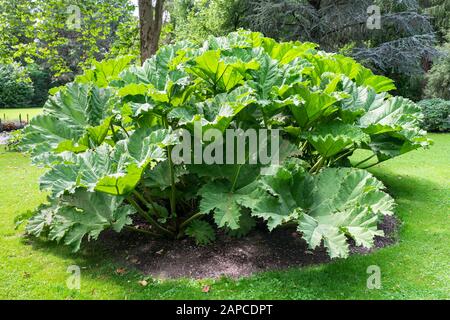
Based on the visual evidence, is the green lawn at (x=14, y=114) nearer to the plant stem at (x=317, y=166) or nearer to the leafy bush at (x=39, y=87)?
the leafy bush at (x=39, y=87)

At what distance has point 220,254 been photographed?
11.4ft

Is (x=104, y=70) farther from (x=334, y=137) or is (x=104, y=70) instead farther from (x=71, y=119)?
(x=334, y=137)

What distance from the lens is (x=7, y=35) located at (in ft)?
32.3

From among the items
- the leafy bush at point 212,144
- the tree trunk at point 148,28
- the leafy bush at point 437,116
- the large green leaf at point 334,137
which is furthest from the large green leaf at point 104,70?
the leafy bush at point 437,116

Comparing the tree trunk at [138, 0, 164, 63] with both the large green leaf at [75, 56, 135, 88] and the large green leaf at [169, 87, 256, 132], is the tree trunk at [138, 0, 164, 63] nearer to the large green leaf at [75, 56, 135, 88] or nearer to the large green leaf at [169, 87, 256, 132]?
the large green leaf at [75, 56, 135, 88]

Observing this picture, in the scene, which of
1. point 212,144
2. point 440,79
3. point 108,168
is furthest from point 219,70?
point 440,79

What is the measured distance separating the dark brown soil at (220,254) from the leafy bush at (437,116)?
8.99 m

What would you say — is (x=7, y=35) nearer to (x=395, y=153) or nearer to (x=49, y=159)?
(x=49, y=159)

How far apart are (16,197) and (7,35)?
20.2 feet


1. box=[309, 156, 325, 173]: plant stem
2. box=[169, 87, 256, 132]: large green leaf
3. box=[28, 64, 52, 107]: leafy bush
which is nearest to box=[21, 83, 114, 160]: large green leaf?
box=[169, 87, 256, 132]: large green leaf

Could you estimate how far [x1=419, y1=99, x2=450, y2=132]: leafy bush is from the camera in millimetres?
11539

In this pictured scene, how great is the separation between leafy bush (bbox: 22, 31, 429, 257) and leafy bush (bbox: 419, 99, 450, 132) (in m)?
8.56

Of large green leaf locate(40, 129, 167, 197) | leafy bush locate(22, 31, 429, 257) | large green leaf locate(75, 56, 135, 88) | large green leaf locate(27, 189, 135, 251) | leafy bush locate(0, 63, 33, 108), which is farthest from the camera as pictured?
leafy bush locate(0, 63, 33, 108)
